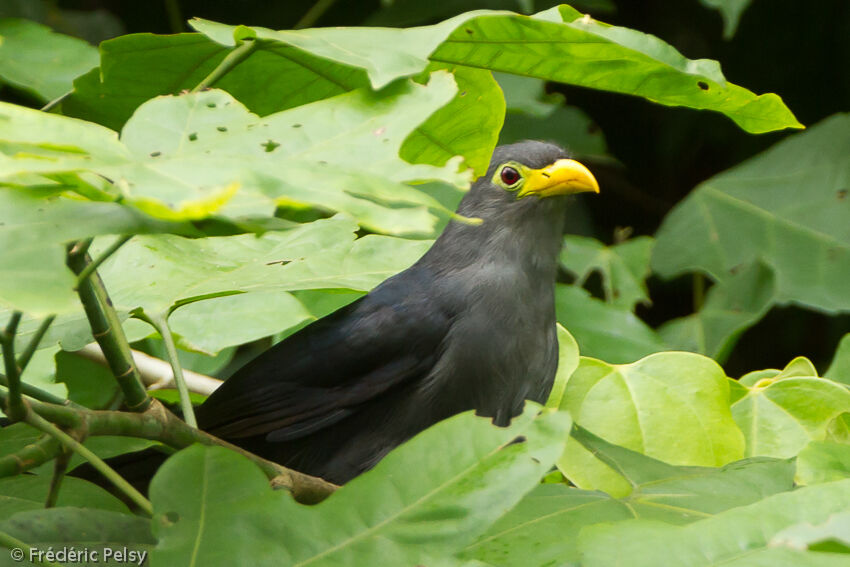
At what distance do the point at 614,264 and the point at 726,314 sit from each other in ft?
1.52

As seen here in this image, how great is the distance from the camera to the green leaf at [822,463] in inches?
56.5

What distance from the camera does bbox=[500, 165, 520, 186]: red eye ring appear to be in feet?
9.20

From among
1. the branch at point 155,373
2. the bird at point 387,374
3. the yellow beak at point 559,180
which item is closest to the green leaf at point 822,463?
the bird at point 387,374

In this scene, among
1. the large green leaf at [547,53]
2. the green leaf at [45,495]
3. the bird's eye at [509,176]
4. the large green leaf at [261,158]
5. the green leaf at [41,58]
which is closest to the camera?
the large green leaf at [261,158]

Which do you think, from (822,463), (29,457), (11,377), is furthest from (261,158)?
(822,463)

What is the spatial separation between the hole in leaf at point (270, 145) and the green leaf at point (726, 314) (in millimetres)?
2927

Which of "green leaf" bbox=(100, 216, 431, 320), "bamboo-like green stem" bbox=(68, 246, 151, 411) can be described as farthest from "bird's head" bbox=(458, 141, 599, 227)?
"bamboo-like green stem" bbox=(68, 246, 151, 411)

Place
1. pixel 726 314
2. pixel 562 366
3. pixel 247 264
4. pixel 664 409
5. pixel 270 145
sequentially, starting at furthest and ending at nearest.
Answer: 1. pixel 726 314
2. pixel 562 366
3. pixel 664 409
4. pixel 247 264
5. pixel 270 145

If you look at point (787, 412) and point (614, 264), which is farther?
point (614, 264)

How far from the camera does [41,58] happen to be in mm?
2775

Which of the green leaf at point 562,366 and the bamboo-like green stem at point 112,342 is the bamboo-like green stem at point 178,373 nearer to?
the bamboo-like green stem at point 112,342

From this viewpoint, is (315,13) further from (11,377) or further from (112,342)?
(11,377)

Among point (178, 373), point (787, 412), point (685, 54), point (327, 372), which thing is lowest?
point (685, 54)

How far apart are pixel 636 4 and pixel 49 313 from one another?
4.46 m
